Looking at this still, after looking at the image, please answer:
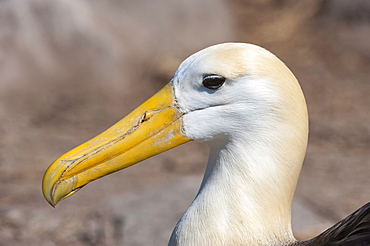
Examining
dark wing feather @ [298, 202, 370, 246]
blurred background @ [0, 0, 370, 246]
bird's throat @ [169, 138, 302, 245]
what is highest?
blurred background @ [0, 0, 370, 246]

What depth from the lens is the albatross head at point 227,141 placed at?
255cm

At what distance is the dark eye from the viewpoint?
2580 mm

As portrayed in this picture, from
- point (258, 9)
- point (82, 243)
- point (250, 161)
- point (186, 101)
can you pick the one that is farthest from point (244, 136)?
point (258, 9)

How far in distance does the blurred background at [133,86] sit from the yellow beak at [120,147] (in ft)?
7.66

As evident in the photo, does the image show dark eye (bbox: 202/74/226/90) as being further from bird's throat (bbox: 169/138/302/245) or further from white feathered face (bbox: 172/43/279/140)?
bird's throat (bbox: 169/138/302/245)

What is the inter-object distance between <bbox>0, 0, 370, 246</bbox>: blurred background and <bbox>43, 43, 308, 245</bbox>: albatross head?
236 cm

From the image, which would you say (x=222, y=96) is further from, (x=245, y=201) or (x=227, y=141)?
(x=245, y=201)

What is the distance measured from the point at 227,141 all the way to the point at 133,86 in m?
6.28

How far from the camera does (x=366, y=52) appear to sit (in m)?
9.09

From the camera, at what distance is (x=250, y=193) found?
2609 mm

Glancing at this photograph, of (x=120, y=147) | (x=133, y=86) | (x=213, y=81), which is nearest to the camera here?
(x=213, y=81)

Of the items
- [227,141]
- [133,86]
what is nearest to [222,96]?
[227,141]

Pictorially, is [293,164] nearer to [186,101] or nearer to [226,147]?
[226,147]

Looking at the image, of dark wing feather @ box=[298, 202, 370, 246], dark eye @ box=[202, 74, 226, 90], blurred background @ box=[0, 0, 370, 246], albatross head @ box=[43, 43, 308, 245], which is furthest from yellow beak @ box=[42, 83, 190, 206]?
blurred background @ box=[0, 0, 370, 246]
